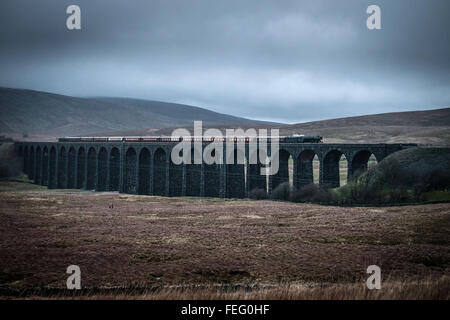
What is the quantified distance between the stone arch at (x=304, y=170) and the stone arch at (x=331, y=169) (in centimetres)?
236

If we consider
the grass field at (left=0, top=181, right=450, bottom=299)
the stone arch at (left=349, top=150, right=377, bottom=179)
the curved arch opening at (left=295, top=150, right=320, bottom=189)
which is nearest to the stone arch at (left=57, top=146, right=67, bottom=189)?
the curved arch opening at (left=295, top=150, right=320, bottom=189)

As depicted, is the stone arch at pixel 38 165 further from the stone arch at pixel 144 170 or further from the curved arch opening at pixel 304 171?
the curved arch opening at pixel 304 171

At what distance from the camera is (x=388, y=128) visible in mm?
122812

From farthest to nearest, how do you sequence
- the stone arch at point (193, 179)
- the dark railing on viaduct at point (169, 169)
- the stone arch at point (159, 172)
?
the stone arch at point (159, 172) → the stone arch at point (193, 179) → the dark railing on viaduct at point (169, 169)

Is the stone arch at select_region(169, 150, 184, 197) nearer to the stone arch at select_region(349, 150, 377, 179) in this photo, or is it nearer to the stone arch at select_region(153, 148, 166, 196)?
the stone arch at select_region(153, 148, 166, 196)

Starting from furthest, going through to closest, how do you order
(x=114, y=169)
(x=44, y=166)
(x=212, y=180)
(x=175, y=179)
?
(x=44, y=166) < (x=114, y=169) < (x=175, y=179) < (x=212, y=180)

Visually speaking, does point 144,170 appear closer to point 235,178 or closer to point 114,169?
point 114,169

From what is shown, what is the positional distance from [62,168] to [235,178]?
44176 mm

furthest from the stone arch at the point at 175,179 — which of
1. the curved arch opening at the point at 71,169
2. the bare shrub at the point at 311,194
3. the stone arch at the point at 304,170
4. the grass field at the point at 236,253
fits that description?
the curved arch opening at the point at 71,169

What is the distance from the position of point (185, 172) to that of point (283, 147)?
14.3 m

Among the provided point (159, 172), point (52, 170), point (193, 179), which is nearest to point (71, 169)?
point (52, 170)

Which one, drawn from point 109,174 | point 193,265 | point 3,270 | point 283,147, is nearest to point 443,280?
point 193,265

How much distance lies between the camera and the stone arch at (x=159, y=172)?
194ft
